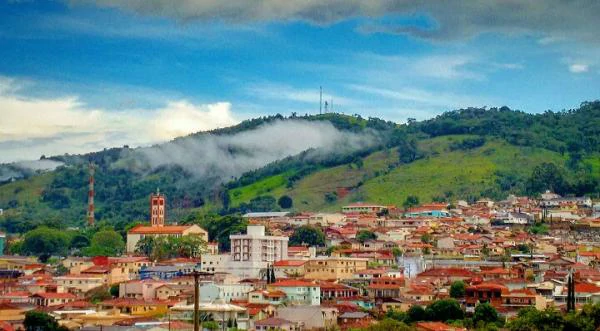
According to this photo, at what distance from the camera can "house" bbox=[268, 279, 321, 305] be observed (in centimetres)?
5741

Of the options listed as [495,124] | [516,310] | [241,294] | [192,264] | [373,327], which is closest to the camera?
[373,327]

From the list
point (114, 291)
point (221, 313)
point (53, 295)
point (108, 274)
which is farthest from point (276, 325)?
point (108, 274)

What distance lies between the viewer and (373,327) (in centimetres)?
4422

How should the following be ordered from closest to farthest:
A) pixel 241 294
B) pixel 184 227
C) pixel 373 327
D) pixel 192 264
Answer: pixel 373 327
pixel 241 294
pixel 192 264
pixel 184 227

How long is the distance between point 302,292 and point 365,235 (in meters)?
25.5

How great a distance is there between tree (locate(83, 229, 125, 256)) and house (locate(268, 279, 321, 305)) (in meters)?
28.0

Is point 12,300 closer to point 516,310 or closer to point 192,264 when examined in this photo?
point 192,264

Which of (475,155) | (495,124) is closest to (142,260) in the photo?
(475,155)

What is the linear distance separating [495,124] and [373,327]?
9907 centimetres

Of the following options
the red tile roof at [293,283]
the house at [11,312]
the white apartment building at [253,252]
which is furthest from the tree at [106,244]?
the house at [11,312]

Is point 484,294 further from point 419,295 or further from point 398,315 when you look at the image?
point 398,315

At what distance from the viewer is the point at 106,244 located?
3415 inches

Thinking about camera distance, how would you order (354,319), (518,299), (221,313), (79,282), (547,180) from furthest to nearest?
(547,180), (79,282), (518,299), (354,319), (221,313)

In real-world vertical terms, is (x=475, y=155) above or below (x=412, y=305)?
above
